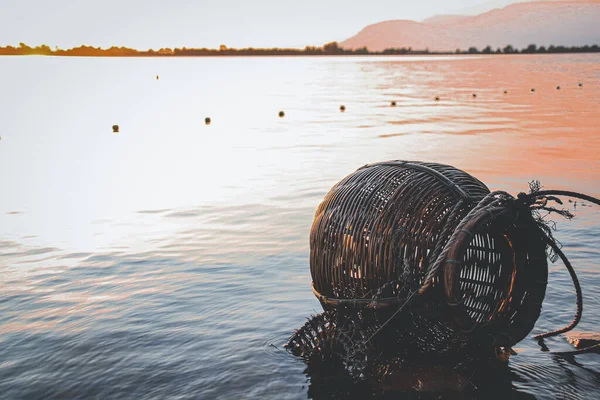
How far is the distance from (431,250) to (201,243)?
669 centimetres

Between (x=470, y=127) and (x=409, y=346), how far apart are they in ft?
75.9

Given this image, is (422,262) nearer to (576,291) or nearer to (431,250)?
(431,250)

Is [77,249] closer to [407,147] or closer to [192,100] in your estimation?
[407,147]

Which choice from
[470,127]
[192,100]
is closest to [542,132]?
[470,127]

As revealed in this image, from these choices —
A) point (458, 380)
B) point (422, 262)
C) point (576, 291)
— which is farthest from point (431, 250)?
point (576, 291)

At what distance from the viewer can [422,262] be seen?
6117 mm

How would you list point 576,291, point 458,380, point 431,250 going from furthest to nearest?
1. point 576,291
2. point 458,380
3. point 431,250

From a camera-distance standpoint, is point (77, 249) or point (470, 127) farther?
point (470, 127)

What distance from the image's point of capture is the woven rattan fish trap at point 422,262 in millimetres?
6023

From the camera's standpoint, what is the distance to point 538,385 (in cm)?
642

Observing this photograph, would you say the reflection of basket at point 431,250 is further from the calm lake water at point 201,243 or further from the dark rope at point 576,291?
the calm lake water at point 201,243

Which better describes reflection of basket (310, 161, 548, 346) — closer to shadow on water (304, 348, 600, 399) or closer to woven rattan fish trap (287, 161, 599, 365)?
woven rattan fish trap (287, 161, 599, 365)

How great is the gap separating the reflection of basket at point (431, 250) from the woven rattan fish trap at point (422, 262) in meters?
0.01

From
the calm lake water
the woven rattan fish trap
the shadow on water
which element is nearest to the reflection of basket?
the woven rattan fish trap
